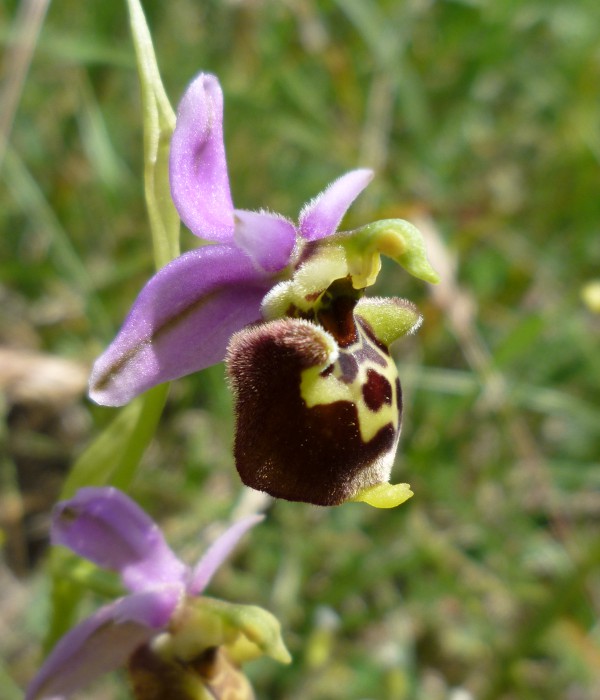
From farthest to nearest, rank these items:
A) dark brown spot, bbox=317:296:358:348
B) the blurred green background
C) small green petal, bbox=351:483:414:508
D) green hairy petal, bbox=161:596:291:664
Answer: the blurred green background < green hairy petal, bbox=161:596:291:664 < dark brown spot, bbox=317:296:358:348 < small green petal, bbox=351:483:414:508

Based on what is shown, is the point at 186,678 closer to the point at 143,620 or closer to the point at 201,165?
the point at 143,620

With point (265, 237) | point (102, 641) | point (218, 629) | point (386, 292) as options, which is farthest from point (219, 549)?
point (386, 292)

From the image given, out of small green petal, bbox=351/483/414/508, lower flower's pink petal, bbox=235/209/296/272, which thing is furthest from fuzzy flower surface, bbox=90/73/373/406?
small green petal, bbox=351/483/414/508

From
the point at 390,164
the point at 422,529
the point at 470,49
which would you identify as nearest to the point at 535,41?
the point at 470,49

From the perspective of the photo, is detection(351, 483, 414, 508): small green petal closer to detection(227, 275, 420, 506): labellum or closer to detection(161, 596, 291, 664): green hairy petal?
detection(227, 275, 420, 506): labellum

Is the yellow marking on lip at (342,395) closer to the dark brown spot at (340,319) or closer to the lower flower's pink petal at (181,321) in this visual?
the dark brown spot at (340,319)

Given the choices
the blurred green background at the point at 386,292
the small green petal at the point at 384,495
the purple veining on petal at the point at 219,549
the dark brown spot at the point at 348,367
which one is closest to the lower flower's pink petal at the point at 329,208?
the dark brown spot at the point at 348,367
